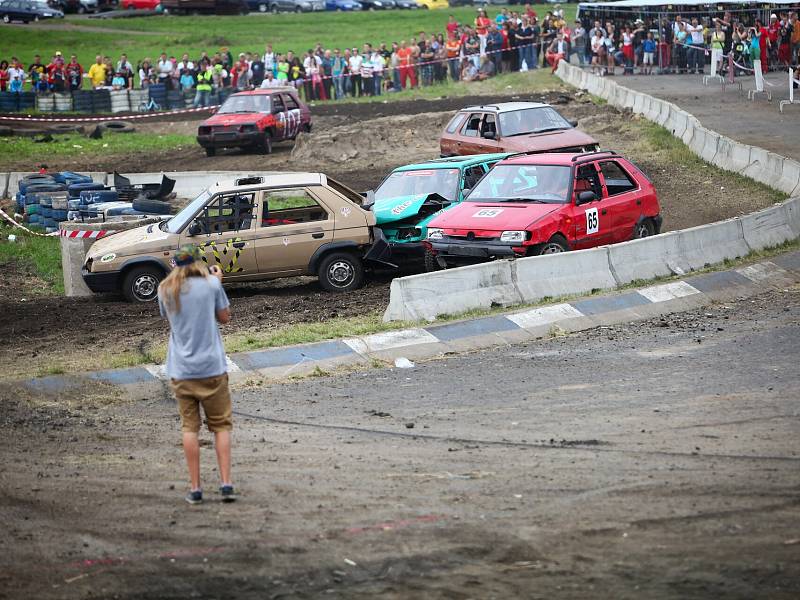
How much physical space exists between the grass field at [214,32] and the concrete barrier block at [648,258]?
41757mm

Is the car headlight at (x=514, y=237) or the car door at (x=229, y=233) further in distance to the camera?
the car door at (x=229, y=233)

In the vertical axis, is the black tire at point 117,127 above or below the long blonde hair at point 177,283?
below

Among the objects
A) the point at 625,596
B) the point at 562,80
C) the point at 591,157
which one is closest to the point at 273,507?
the point at 625,596

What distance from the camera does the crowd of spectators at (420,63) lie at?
1581 inches

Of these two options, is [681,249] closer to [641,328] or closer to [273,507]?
[641,328]

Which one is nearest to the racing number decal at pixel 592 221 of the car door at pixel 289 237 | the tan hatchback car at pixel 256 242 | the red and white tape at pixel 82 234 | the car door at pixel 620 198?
the car door at pixel 620 198

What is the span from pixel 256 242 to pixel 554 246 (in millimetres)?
3758

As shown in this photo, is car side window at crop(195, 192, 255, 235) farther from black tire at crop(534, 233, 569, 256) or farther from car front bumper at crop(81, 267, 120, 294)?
black tire at crop(534, 233, 569, 256)

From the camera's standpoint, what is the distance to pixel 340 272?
1565cm

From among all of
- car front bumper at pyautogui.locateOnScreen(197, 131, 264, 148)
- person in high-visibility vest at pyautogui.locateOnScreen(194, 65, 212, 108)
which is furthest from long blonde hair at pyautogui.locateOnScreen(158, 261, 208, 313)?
person in high-visibility vest at pyautogui.locateOnScreen(194, 65, 212, 108)

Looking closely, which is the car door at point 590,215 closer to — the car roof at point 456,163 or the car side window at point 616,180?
the car side window at point 616,180

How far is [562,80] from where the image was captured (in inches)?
1577

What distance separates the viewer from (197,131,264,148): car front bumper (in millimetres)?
30531

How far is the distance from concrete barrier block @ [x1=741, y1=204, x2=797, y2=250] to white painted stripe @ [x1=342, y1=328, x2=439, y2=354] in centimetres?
582
